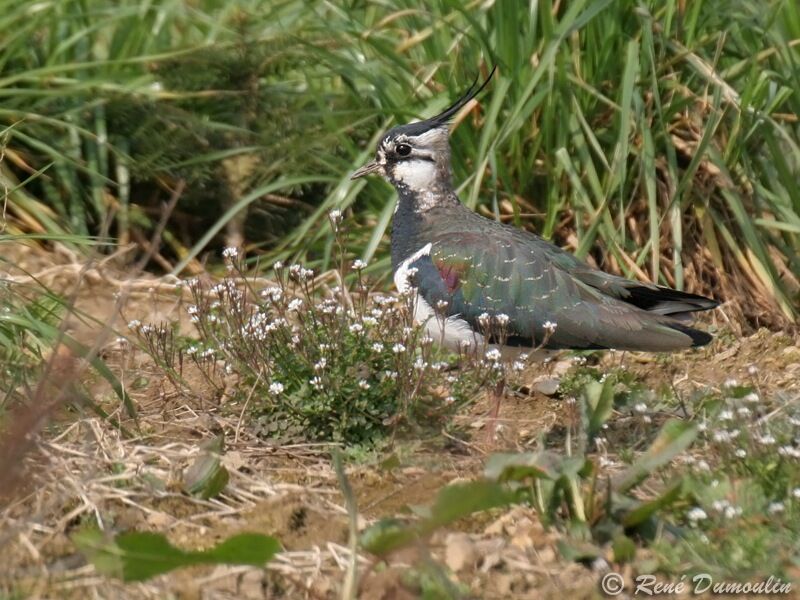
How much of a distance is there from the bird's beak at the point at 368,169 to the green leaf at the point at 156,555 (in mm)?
2952

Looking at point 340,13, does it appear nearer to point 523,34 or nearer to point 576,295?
point 523,34

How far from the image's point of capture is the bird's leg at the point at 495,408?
15.0 ft

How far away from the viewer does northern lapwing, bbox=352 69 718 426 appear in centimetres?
479

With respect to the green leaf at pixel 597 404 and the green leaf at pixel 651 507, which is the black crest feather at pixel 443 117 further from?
the green leaf at pixel 651 507

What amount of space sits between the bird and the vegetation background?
250mm

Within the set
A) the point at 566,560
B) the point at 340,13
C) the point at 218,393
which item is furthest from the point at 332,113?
the point at 566,560

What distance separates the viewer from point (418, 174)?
5.68m

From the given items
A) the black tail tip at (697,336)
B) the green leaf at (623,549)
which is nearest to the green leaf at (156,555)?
the green leaf at (623,549)

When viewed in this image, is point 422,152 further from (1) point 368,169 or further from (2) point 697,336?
(2) point 697,336

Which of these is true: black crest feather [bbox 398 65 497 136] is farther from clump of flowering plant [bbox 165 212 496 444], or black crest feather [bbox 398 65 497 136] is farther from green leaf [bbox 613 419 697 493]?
green leaf [bbox 613 419 697 493]

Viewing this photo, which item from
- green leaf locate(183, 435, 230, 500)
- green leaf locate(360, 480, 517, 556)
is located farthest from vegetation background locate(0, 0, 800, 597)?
green leaf locate(360, 480, 517, 556)

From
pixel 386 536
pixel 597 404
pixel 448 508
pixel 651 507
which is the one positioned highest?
pixel 448 508

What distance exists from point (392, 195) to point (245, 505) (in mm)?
2632

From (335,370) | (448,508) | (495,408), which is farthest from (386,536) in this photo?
(495,408)
